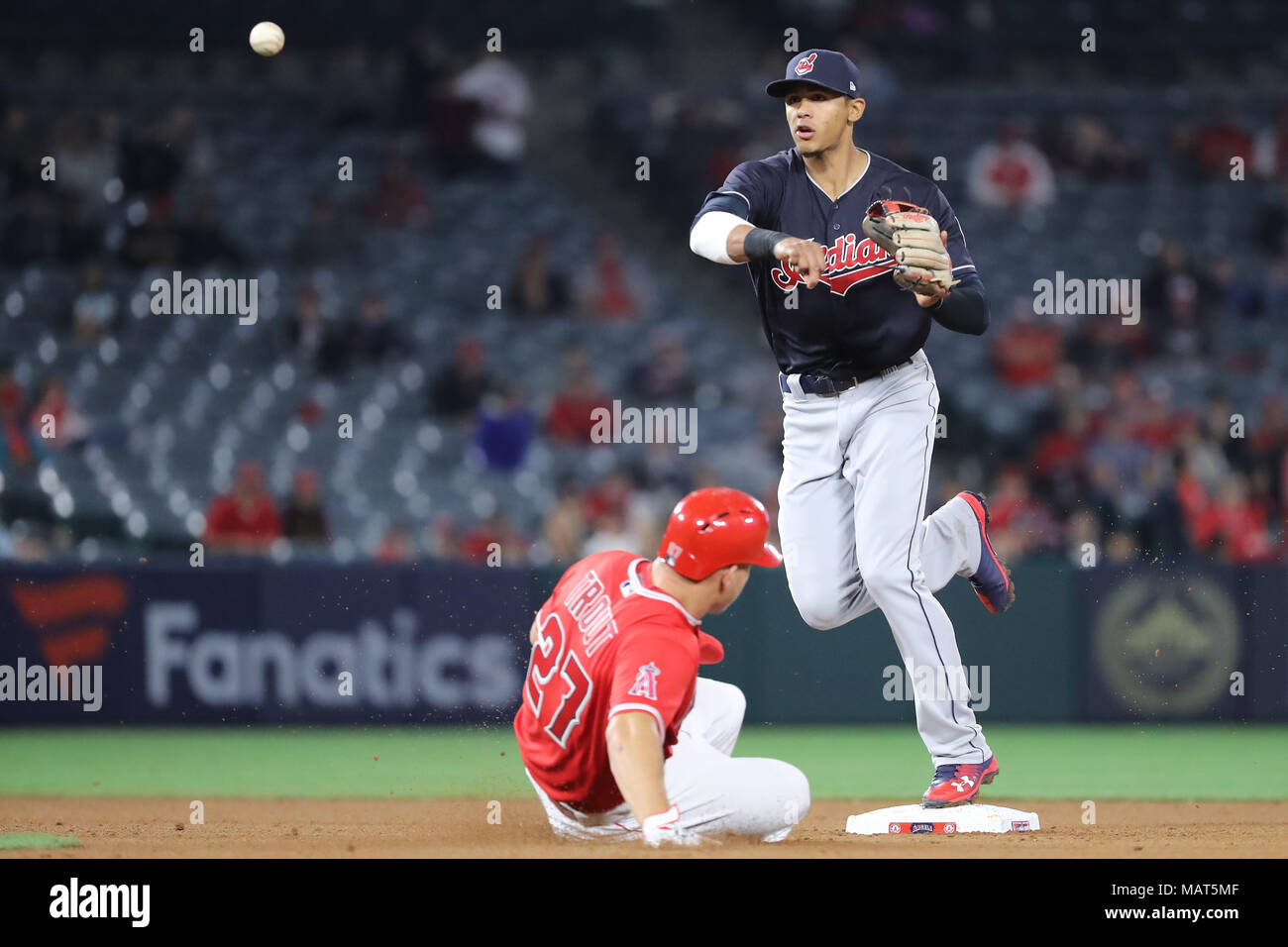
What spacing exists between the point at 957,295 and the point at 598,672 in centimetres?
171

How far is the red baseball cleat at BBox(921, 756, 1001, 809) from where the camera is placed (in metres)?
5.32

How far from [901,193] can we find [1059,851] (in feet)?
7.15

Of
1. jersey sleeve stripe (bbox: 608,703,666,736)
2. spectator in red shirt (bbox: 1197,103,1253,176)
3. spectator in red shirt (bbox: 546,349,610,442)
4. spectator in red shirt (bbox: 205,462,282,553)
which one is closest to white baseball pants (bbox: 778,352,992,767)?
jersey sleeve stripe (bbox: 608,703,666,736)

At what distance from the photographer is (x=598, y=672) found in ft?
14.9

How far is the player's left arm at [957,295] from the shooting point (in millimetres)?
5281

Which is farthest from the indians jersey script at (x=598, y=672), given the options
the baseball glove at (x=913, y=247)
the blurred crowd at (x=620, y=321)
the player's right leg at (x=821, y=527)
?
the blurred crowd at (x=620, y=321)

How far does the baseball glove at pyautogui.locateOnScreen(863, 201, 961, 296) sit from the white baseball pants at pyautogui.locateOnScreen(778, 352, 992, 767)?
42cm

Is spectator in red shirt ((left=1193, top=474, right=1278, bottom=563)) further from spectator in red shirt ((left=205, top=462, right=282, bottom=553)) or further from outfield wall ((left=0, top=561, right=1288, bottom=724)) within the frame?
spectator in red shirt ((left=205, top=462, right=282, bottom=553))

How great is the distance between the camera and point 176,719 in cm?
977

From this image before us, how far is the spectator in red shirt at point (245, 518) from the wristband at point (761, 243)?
5963mm

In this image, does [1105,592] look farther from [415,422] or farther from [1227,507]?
[415,422]

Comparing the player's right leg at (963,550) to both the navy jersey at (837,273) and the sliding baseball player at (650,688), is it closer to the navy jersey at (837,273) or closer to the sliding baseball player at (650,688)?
the navy jersey at (837,273)

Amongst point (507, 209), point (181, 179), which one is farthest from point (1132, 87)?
point (181, 179)

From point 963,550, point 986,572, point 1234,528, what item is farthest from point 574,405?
point 963,550
